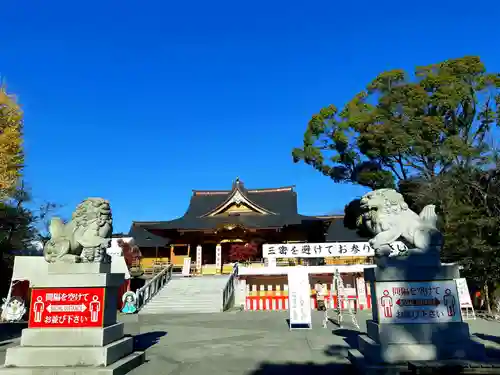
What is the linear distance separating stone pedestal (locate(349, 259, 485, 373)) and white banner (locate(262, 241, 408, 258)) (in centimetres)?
1116

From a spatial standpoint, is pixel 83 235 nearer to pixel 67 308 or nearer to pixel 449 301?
pixel 67 308

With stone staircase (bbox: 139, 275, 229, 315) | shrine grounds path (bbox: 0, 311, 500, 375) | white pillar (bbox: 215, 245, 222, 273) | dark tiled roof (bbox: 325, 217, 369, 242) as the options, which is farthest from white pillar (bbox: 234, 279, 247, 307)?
dark tiled roof (bbox: 325, 217, 369, 242)

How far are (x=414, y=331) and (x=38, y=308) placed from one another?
5.96 m

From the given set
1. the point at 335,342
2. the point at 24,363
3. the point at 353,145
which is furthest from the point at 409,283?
the point at 353,145

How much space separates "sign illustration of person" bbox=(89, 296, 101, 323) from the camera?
18.7ft

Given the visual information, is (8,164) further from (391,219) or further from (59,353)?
(391,219)

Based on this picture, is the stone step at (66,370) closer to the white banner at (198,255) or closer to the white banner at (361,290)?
the white banner at (361,290)

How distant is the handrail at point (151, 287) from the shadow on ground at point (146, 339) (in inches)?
274

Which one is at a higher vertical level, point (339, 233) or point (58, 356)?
point (339, 233)

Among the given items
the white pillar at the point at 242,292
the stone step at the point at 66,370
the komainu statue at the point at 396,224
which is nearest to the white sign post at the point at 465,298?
the komainu statue at the point at 396,224

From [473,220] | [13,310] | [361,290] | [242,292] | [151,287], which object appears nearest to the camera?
[473,220]

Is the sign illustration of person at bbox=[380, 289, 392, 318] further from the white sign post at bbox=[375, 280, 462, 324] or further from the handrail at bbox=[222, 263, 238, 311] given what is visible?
the handrail at bbox=[222, 263, 238, 311]

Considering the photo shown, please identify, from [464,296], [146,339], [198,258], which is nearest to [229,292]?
[146,339]

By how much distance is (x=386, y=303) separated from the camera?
538 cm
